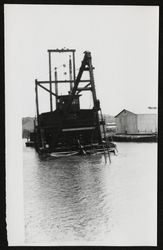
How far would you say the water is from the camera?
135 inches

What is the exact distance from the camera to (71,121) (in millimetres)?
6215

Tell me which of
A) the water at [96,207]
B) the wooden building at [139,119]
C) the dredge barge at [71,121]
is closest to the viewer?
the water at [96,207]

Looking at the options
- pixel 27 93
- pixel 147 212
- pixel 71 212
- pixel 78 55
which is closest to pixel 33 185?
pixel 71 212

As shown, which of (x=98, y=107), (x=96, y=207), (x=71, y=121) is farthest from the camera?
(x=71, y=121)

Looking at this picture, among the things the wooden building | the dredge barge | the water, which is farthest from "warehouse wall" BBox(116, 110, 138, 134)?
the water

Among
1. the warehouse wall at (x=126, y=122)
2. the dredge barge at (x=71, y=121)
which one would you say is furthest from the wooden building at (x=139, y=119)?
the dredge barge at (x=71, y=121)

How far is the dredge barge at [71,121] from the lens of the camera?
4.29 m

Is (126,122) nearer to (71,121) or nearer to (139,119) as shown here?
(139,119)

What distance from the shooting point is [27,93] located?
380cm

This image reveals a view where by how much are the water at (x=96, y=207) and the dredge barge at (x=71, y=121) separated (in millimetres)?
Result: 618

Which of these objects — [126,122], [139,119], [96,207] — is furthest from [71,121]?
[96,207]

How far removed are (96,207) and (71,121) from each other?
2751mm

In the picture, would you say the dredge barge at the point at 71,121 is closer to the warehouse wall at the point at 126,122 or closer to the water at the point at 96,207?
the warehouse wall at the point at 126,122

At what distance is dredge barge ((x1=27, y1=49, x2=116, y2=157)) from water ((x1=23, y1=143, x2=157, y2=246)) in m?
0.62
